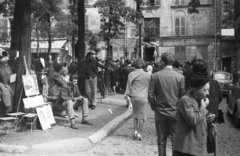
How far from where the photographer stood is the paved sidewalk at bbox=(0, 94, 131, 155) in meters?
6.94

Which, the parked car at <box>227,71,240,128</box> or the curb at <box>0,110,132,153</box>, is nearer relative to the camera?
the curb at <box>0,110,132,153</box>

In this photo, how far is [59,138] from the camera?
7.84 metres

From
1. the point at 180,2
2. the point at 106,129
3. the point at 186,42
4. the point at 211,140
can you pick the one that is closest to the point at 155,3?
the point at 180,2

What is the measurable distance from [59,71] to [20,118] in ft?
5.20

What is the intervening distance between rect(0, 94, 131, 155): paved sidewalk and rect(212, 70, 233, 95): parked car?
1076 centimetres

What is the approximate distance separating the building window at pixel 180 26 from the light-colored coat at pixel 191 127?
36554 millimetres

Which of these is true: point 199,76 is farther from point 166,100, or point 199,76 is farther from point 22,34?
point 22,34

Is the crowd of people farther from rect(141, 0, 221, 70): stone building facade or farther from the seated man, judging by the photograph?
rect(141, 0, 221, 70): stone building facade

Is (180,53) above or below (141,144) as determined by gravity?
above

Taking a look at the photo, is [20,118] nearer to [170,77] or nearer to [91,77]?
[91,77]

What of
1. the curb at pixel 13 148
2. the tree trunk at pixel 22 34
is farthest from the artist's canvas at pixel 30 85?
the curb at pixel 13 148

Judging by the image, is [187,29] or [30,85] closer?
[30,85]

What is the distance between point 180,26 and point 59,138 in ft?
110

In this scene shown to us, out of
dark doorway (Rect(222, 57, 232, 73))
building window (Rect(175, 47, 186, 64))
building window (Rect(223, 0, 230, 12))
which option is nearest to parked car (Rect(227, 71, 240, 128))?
building window (Rect(175, 47, 186, 64))
